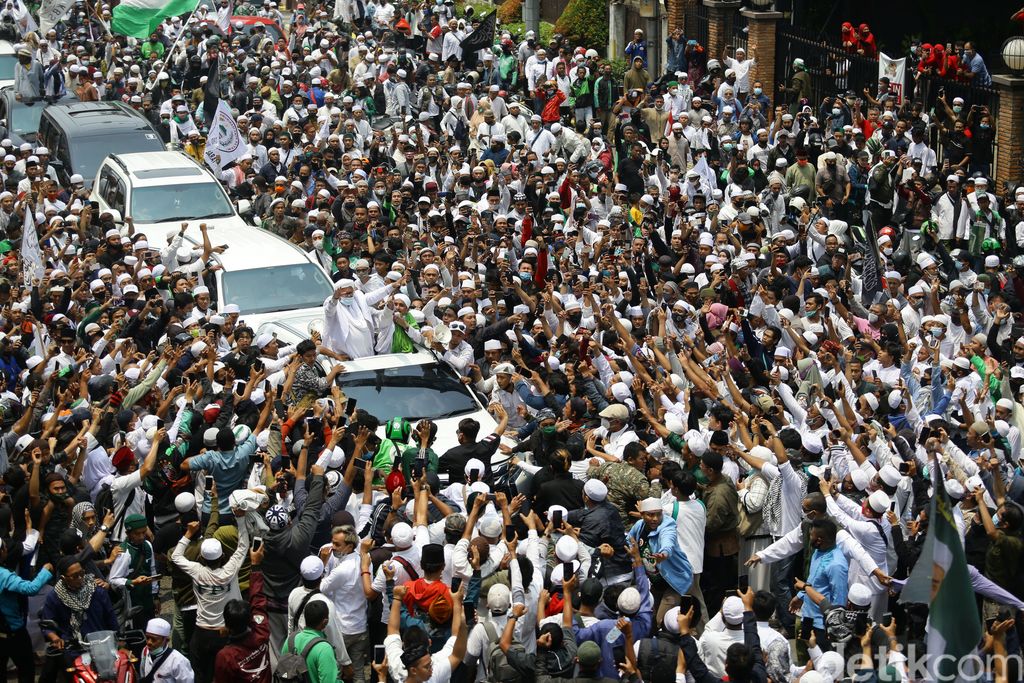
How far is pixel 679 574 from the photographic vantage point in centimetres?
927

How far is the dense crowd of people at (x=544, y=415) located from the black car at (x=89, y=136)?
0.58m

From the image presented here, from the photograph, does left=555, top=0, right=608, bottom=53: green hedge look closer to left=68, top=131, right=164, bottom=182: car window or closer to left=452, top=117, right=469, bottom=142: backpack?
left=452, top=117, right=469, bottom=142: backpack

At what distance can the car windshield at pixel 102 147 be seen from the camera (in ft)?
67.4

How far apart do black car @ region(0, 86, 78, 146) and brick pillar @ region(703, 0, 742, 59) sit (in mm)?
11573

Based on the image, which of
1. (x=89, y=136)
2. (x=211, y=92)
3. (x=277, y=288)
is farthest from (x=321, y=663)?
(x=211, y=92)

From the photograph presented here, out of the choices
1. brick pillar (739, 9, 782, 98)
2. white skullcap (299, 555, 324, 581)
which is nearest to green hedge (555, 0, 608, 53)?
brick pillar (739, 9, 782, 98)

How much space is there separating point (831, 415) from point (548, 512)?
297cm

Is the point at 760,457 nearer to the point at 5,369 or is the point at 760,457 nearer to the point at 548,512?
the point at 548,512

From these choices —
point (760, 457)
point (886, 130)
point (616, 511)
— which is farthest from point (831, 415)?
point (886, 130)

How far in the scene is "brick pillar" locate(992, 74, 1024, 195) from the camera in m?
19.4

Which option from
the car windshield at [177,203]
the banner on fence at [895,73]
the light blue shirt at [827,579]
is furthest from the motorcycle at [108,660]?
the banner on fence at [895,73]

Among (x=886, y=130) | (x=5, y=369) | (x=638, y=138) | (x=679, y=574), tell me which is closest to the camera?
(x=679, y=574)

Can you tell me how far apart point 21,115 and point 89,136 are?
121 inches

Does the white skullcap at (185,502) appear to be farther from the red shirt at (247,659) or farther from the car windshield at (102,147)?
the car windshield at (102,147)
